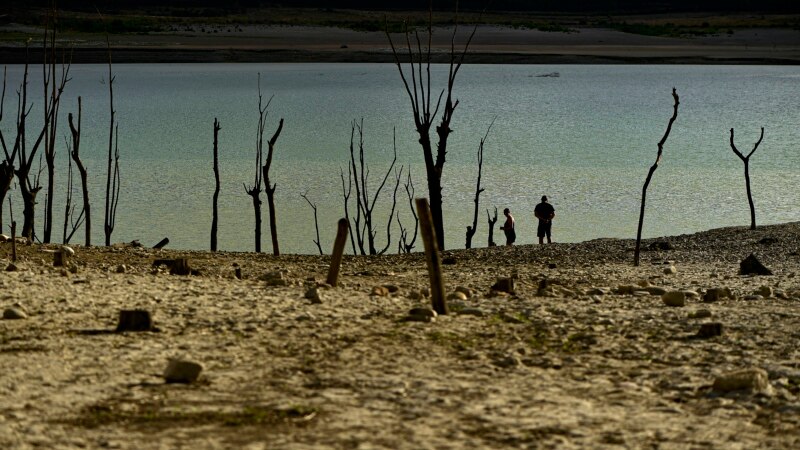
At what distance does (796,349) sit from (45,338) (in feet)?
15.7

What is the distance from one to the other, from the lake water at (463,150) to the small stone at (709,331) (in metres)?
15.0

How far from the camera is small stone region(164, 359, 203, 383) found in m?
7.01

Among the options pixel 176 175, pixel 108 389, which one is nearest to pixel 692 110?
pixel 176 175

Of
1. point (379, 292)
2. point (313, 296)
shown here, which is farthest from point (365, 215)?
point (313, 296)

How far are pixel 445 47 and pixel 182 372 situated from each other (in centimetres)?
6899

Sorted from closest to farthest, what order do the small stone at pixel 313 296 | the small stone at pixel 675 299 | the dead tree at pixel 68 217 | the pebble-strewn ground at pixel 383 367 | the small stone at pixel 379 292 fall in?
1. the pebble-strewn ground at pixel 383 367
2. the small stone at pixel 313 296
3. the small stone at pixel 675 299
4. the small stone at pixel 379 292
5. the dead tree at pixel 68 217

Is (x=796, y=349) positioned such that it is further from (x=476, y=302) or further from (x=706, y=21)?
(x=706, y=21)

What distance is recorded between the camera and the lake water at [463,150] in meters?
26.4

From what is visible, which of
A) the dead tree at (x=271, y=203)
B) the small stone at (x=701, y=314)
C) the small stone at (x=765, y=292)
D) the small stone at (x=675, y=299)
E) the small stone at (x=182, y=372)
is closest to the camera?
the small stone at (x=182, y=372)

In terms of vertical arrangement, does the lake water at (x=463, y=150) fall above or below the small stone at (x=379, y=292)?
above

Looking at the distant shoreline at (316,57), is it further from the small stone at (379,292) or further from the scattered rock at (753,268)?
the small stone at (379,292)

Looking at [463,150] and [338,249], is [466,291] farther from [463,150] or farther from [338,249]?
[463,150]

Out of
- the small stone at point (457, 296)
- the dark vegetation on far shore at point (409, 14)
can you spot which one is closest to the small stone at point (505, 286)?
the small stone at point (457, 296)

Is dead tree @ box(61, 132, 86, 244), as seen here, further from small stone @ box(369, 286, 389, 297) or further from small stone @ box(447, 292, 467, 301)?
small stone @ box(447, 292, 467, 301)
